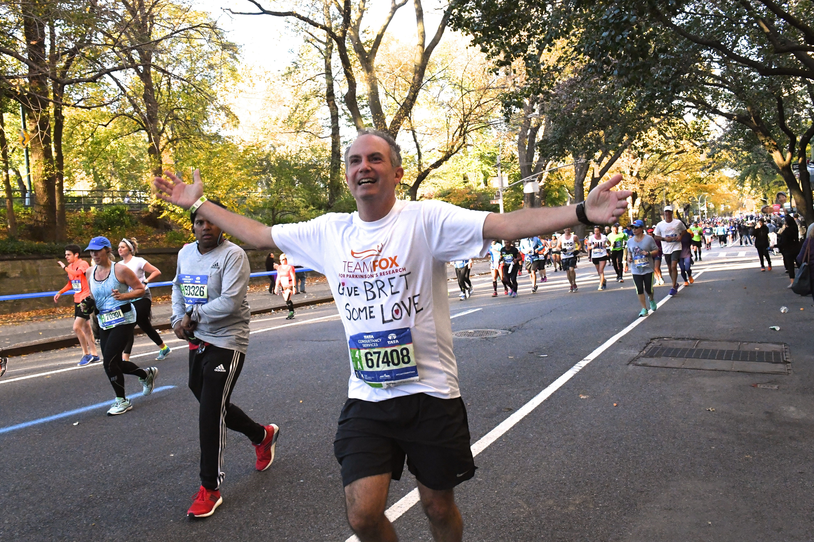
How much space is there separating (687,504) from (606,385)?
2975 millimetres

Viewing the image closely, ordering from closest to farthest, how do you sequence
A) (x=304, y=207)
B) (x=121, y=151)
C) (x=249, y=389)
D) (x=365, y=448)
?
(x=365, y=448) → (x=249, y=389) → (x=304, y=207) → (x=121, y=151)

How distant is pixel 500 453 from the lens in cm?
481

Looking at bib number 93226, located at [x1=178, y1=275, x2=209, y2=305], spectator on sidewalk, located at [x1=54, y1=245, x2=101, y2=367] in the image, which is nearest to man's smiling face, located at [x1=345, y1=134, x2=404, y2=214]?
bib number 93226, located at [x1=178, y1=275, x2=209, y2=305]

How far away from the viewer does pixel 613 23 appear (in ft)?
33.3

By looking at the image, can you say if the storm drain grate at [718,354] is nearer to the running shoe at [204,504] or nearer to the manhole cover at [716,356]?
the manhole cover at [716,356]

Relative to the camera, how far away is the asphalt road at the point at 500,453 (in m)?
3.70

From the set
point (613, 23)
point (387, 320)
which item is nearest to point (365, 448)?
point (387, 320)

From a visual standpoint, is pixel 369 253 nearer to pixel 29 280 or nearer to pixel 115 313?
pixel 115 313

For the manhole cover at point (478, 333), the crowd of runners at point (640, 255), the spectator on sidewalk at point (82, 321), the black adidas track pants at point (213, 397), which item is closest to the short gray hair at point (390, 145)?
the black adidas track pants at point (213, 397)

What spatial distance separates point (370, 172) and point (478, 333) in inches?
322

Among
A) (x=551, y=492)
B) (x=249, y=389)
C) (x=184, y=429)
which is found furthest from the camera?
(x=249, y=389)

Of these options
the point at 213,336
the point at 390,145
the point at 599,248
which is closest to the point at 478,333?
the point at 213,336

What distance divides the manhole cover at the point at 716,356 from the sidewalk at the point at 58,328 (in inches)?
422

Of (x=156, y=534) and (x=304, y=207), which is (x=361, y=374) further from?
(x=304, y=207)
